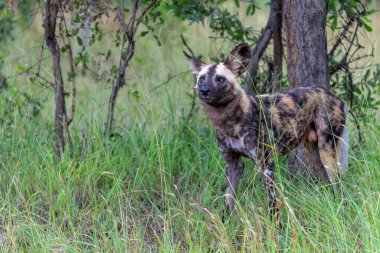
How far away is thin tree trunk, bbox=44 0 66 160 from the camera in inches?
204

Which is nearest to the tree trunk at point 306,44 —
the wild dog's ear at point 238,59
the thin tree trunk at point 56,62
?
the wild dog's ear at point 238,59

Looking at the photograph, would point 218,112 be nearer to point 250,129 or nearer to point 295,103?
point 250,129

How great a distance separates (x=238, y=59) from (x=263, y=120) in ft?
1.29

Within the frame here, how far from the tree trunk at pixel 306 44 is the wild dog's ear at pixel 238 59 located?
1.74ft

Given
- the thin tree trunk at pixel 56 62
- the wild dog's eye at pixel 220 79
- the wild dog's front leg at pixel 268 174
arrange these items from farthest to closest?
the thin tree trunk at pixel 56 62, the wild dog's eye at pixel 220 79, the wild dog's front leg at pixel 268 174

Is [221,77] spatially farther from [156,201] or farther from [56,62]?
[56,62]

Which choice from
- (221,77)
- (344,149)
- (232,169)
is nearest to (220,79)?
(221,77)

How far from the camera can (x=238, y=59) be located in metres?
4.59

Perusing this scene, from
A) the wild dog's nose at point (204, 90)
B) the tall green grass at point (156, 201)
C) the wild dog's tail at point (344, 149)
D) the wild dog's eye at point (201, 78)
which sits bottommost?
the tall green grass at point (156, 201)

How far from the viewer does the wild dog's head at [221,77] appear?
4.44 m

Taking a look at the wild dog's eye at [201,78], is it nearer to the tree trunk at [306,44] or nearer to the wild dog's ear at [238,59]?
the wild dog's ear at [238,59]

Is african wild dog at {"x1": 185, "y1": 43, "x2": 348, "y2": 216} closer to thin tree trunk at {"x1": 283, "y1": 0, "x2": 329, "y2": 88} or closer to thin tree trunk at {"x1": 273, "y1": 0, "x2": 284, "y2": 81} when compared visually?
thin tree trunk at {"x1": 283, "y1": 0, "x2": 329, "y2": 88}

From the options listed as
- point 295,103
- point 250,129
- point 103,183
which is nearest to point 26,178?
point 103,183

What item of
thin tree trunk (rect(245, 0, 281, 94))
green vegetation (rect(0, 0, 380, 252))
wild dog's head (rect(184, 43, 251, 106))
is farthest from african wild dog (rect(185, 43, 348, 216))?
thin tree trunk (rect(245, 0, 281, 94))
